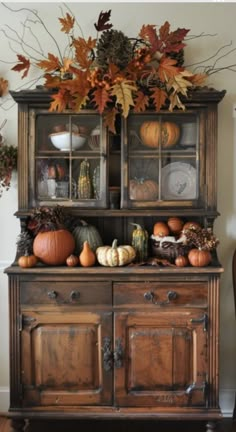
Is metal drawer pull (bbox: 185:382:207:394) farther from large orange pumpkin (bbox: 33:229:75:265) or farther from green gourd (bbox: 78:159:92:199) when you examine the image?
green gourd (bbox: 78:159:92:199)

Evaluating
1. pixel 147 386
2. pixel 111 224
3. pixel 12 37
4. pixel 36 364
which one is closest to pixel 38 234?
pixel 111 224

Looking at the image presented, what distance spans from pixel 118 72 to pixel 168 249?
1023 millimetres

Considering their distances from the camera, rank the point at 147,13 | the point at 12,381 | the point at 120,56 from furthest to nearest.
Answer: the point at 147,13 < the point at 120,56 < the point at 12,381

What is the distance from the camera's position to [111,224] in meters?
2.61

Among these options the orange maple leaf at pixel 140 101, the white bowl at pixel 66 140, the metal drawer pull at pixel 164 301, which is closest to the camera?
the metal drawer pull at pixel 164 301

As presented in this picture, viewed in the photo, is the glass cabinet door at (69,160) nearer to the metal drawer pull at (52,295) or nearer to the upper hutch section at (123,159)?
the upper hutch section at (123,159)

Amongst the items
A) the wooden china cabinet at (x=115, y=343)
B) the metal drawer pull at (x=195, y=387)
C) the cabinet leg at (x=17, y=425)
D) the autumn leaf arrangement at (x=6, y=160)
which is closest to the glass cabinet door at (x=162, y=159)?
the wooden china cabinet at (x=115, y=343)

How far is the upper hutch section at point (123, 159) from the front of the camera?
7.87ft

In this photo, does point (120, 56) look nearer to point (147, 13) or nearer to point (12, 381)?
point (147, 13)

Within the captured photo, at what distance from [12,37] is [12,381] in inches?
79.2

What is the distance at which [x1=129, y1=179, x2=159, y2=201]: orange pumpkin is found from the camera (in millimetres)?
2412

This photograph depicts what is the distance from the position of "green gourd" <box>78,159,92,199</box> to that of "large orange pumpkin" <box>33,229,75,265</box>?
0.83 ft

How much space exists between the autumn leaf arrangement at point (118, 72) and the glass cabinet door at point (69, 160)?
11 centimetres

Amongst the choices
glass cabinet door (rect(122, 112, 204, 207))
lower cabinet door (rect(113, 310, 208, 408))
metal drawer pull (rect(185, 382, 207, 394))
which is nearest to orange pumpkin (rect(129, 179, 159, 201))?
glass cabinet door (rect(122, 112, 204, 207))
